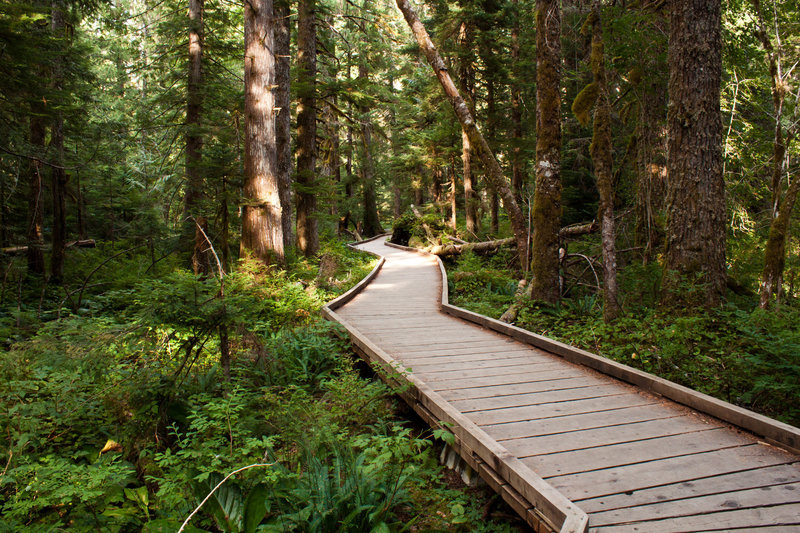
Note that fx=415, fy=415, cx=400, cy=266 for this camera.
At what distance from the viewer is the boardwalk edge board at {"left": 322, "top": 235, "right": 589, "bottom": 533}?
7.55ft

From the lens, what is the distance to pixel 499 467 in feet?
9.30

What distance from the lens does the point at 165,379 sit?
378 cm

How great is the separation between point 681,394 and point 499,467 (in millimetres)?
2203

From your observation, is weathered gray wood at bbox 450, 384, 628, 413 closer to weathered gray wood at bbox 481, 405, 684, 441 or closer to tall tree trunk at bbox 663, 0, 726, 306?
weathered gray wood at bbox 481, 405, 684, 441

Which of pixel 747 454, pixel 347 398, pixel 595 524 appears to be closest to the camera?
pixel 595 524

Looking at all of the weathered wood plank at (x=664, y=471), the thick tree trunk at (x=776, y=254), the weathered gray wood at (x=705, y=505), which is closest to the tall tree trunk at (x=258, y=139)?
the weathered wood plank at (x=664, y=471)

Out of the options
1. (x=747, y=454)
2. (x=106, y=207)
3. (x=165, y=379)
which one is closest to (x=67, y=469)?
(x=165, y=379)

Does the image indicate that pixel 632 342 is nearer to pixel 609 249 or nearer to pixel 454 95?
pixel 609 249

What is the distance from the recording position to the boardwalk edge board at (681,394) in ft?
10.2

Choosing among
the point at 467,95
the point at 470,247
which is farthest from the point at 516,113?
the point at 470,247

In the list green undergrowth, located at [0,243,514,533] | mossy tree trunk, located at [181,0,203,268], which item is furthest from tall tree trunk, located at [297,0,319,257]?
green undergrowth, located at [0,243,514,533]

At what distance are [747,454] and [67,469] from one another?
4822 mm

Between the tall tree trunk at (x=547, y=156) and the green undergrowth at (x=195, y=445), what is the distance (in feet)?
13.5

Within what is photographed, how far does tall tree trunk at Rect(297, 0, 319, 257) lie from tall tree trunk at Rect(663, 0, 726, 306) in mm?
9132
